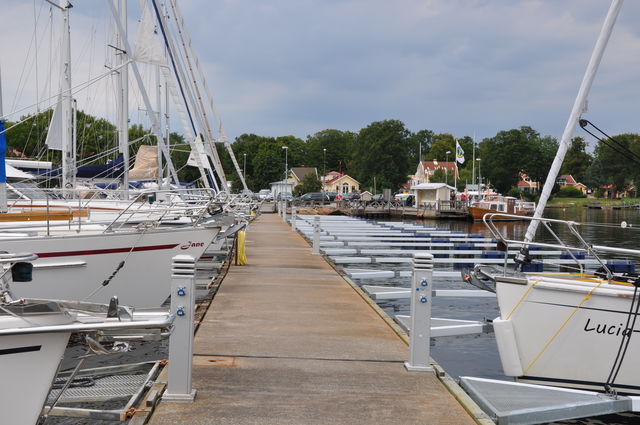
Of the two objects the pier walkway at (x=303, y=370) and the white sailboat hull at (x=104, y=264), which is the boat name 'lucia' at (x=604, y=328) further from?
the white sailboat hull at (x=104, y=264)

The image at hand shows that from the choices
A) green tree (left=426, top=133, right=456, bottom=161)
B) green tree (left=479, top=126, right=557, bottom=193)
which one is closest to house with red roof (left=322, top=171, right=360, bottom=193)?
green tree (left=479, top=126, right=557, bottom=193)

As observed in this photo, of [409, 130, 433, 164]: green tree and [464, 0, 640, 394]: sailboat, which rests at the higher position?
[409, 130, 433, 164]: green tree

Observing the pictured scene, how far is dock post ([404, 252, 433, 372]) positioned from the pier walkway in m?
0.19

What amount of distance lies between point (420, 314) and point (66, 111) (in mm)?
17797

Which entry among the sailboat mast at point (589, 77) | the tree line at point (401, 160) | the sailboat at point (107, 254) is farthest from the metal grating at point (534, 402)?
the tree line at point (401, 160)

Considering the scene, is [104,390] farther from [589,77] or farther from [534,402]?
[589,77]

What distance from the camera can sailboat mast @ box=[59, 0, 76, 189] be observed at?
19977 mm

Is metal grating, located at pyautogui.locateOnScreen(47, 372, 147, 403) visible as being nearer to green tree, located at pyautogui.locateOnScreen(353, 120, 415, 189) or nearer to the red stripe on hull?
the red stripe on hull

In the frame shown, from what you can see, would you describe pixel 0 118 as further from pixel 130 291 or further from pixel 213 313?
pixel 213 313

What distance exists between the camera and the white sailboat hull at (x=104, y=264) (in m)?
10.5

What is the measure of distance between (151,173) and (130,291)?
1631cm

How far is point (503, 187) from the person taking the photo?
12688 cm

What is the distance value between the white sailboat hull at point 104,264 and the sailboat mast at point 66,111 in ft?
29.1

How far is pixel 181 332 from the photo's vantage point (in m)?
6.12
